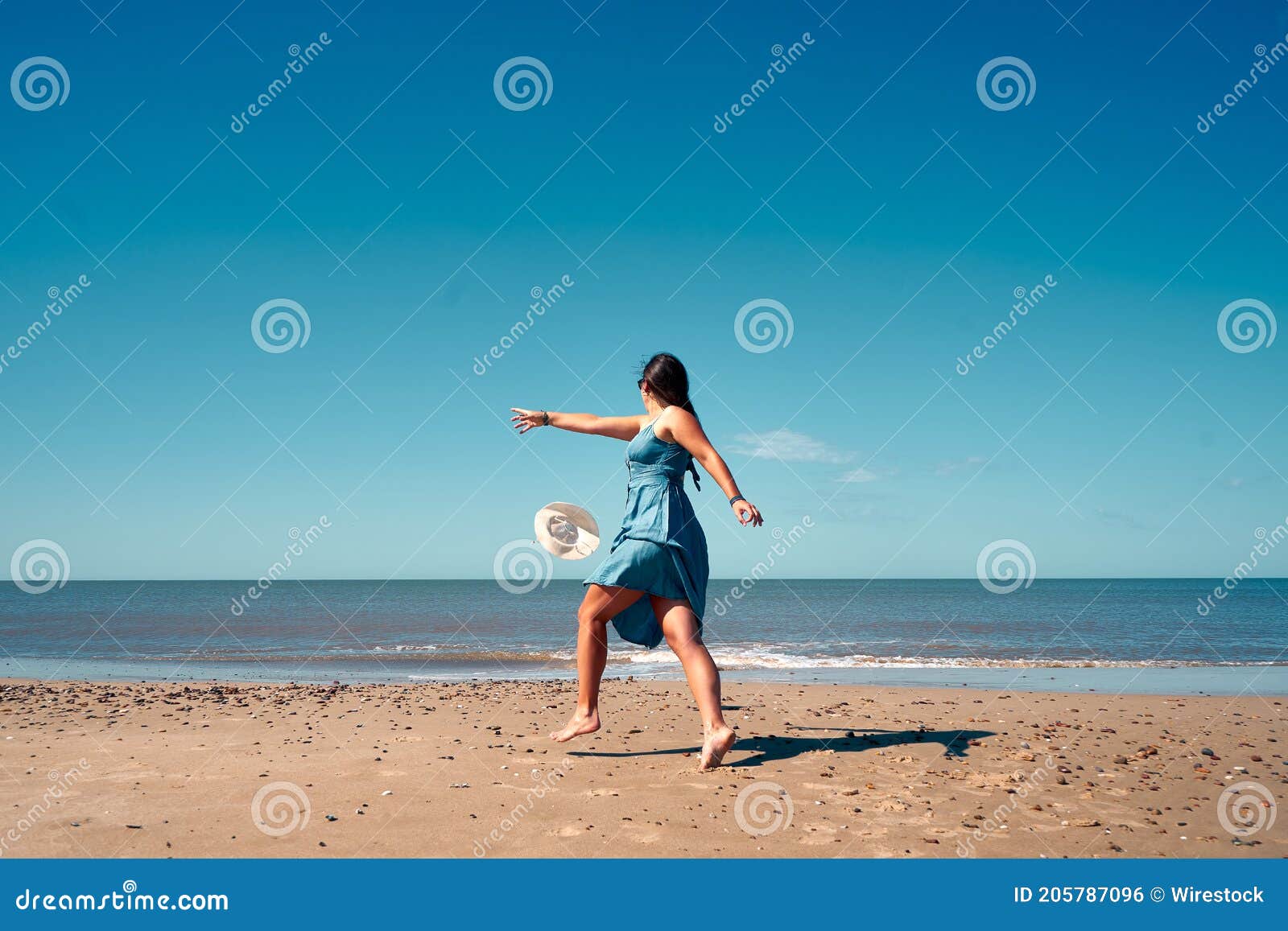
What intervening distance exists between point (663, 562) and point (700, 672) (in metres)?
0.68

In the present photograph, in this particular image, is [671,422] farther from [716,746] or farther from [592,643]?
[716,746]

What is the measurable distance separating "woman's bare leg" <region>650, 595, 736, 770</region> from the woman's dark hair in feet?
2.67

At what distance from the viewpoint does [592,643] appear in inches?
209

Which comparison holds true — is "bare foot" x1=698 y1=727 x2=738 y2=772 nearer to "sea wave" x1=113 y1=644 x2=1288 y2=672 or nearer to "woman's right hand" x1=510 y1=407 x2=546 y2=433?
"woman's right hand" x1=510 y1=407 x2=546 y2=433

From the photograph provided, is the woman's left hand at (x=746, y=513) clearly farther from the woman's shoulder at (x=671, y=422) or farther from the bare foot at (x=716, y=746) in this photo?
the bare foot at (x=716, y=746)

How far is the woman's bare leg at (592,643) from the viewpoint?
5.13 metres

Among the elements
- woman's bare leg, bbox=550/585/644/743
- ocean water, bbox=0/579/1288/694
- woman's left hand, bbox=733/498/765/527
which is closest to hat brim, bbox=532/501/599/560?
woman's bare leg, bbox=550/585/644/743

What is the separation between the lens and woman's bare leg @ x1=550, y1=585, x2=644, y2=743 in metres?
5.13

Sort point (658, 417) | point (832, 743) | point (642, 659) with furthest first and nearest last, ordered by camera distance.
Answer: point (642, 659)
point (832, 743)
point (658, 417)

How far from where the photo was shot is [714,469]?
4887 millimetres

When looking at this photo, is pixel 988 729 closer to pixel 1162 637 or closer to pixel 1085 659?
pixel 1085 659

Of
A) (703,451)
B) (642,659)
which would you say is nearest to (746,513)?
(703,451)

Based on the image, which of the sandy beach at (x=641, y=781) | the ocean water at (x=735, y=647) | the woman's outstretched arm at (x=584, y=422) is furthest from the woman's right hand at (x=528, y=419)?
the ocean water at (x=735, y=647)

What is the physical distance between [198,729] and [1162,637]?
2207cm
